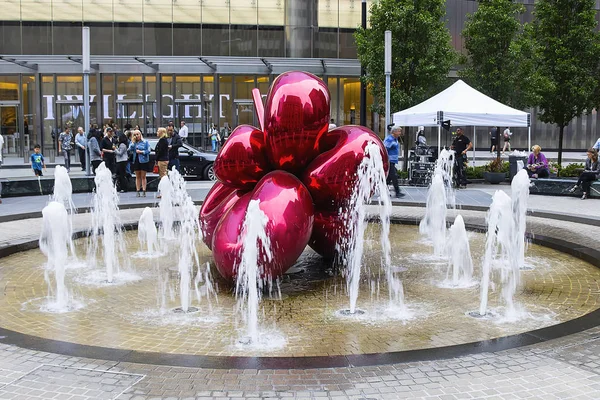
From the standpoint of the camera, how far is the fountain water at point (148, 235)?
11.0 m

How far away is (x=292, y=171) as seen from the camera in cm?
888

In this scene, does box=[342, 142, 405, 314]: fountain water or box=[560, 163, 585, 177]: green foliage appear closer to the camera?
box=[342, 142, 405, 314]: fountain water

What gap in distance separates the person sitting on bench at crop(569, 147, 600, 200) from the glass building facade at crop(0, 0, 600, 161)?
724 inches

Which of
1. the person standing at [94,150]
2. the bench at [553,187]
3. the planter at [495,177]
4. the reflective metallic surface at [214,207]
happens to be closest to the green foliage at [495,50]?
the planter at [495,177]

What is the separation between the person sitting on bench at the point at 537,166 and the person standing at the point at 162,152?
10.9 meters

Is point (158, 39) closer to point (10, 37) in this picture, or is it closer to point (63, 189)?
point (10, 37)

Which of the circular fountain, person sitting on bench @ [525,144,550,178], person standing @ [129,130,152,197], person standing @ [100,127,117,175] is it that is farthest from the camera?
person sitting on bench @ [525,144,550,178]

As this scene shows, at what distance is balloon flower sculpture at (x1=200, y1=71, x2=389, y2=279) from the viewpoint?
8039 millimetres

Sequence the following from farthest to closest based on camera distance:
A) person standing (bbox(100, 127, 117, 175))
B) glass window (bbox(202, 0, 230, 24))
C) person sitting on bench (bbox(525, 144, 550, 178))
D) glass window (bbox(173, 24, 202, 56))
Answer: glass window (bbox(202, 0, 230, 24)) < glass window (bbox(173, 24, 202, 56)) < person sitting on bench (bbox(525, 144, 550, 178)) < person standing (bbox(100, 127, 117, 175))

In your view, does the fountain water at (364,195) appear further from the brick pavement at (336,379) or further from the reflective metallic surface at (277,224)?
the brick pavement at (336,379)

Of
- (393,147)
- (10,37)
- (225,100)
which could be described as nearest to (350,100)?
(225,100)

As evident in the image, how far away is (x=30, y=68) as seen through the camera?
3359 centimetres

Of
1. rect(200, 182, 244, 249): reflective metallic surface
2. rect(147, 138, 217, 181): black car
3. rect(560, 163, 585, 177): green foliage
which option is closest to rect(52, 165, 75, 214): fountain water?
rect(200, 182, 244, 249): reflective metallic surface

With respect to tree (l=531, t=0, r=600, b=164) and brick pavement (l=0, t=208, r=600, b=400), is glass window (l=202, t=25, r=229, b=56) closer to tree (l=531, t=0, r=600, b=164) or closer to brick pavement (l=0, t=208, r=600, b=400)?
tree (l=531, t=0, r=600, b=164)
